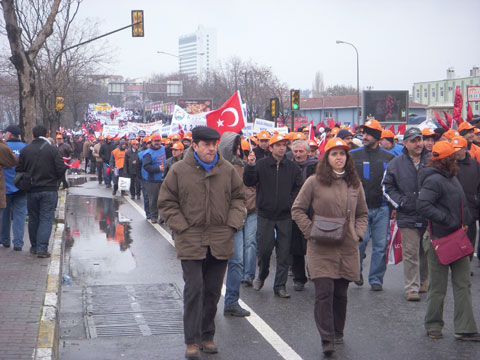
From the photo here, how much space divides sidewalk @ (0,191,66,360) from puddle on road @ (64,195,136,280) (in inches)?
19.4

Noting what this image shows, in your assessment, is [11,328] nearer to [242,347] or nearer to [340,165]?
[242,347]

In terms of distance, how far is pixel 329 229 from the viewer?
6133 millimetres

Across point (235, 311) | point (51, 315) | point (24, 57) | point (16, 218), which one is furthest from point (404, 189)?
point (24, 57)

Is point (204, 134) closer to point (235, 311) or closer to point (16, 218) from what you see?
point (235, 311)

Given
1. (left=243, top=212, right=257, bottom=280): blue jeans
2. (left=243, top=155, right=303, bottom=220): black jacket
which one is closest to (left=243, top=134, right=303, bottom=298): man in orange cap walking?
(left=243, top=155, right=303, bottom=220): black jacket

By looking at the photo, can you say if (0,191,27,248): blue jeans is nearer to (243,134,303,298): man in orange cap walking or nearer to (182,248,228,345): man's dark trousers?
(243,134,303,298): man in orange cap walking

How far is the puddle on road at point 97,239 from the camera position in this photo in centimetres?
1061

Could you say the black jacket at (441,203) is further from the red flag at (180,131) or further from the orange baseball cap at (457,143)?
the red flag at (180,131)

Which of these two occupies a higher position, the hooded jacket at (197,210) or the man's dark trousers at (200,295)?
the hooded jacket at (197,210)

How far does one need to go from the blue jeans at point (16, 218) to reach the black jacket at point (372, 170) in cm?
523

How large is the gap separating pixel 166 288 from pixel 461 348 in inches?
155

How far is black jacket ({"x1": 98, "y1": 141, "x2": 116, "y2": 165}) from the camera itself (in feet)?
83.9

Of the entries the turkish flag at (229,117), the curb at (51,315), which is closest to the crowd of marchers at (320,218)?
the curb at (51,315)

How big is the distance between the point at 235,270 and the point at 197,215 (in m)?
1.57
